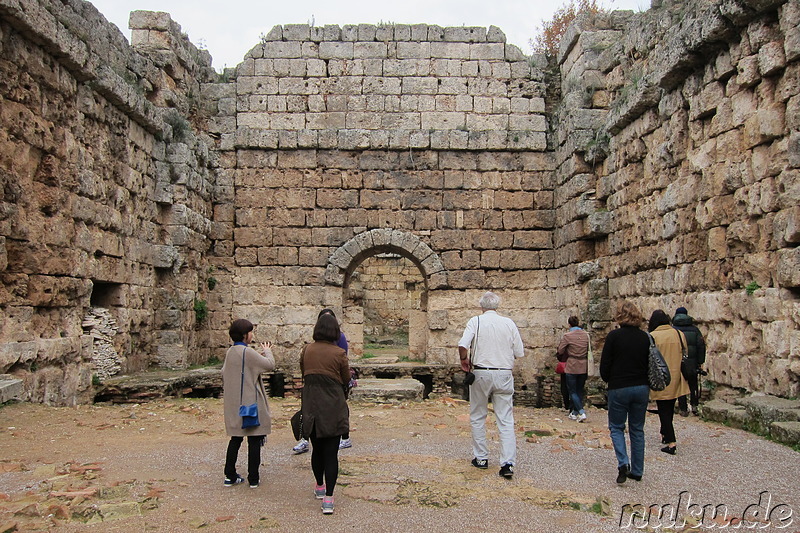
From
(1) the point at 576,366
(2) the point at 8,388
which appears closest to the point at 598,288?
(1) the point at 576,366

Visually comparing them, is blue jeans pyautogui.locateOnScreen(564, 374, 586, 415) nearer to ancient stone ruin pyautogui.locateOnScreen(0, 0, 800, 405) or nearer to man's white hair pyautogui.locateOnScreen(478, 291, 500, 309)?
ancient stone ruin pyautogui.locateOnScreen(0, 0, 800, 405)

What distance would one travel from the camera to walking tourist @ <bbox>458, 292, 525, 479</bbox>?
19.5ft

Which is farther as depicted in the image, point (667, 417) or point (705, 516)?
point (667, 417)

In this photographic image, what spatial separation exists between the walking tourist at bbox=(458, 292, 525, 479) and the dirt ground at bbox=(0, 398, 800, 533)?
279 millimetres

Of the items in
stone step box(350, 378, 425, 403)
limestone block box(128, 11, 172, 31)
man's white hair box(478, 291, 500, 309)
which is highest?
limestone block box(128, 11, 172, 31)

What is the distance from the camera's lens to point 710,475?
5762 millimetres

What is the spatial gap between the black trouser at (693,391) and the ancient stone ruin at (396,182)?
1.05 feet

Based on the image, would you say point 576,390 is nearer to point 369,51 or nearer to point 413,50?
point 413,50

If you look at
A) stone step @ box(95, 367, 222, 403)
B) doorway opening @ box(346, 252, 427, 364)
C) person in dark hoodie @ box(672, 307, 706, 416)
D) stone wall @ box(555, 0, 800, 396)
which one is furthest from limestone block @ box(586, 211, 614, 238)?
doorway opening @ box(346, 252, 427, 364)

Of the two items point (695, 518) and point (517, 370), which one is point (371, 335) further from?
point (695, 518)

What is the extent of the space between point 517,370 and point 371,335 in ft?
27.0

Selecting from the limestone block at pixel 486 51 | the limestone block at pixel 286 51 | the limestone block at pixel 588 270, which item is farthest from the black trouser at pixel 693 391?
the limestone block at pixel 286 51

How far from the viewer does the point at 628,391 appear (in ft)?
18.4

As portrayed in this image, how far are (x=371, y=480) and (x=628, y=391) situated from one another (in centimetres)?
220
